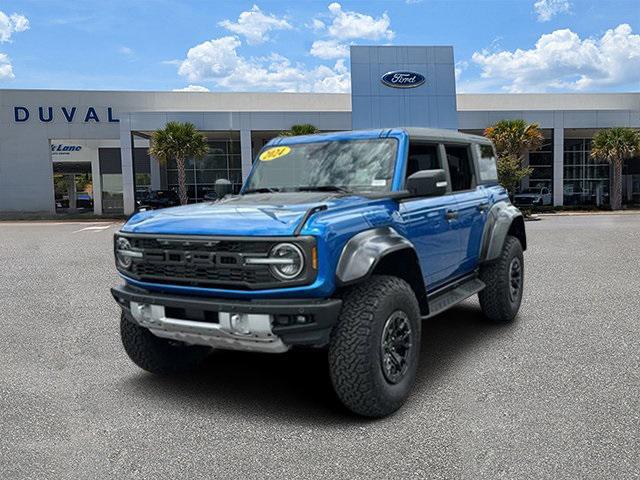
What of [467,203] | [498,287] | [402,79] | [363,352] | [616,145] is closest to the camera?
[363,352]

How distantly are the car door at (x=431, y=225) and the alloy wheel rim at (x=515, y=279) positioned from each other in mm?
1306

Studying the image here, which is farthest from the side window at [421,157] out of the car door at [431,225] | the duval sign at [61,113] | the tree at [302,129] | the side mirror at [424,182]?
the duval sign at [61,113]

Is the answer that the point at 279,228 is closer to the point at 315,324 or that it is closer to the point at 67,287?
the point at 315,324

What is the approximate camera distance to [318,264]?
3.40 meters

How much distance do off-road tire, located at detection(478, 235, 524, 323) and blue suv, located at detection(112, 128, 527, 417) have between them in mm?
826

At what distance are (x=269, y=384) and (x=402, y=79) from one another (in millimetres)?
30791

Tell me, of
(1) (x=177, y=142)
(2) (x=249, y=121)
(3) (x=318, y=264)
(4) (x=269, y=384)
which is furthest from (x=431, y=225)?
(2) (x=249, y=121)

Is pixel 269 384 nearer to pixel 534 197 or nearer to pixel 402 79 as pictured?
pixel 402 79

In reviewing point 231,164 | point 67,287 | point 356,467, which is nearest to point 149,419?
point 356,467

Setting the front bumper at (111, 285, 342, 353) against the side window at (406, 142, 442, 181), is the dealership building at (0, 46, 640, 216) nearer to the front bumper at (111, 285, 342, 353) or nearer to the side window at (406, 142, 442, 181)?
the side window at (406, 142, 442, 181)

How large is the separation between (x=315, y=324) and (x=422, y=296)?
1.23m

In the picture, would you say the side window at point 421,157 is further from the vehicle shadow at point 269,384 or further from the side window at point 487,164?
the vehicle shadow at point 269,384

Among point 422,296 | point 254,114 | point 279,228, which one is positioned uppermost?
point 254,114

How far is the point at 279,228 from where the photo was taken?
11.2 ft
